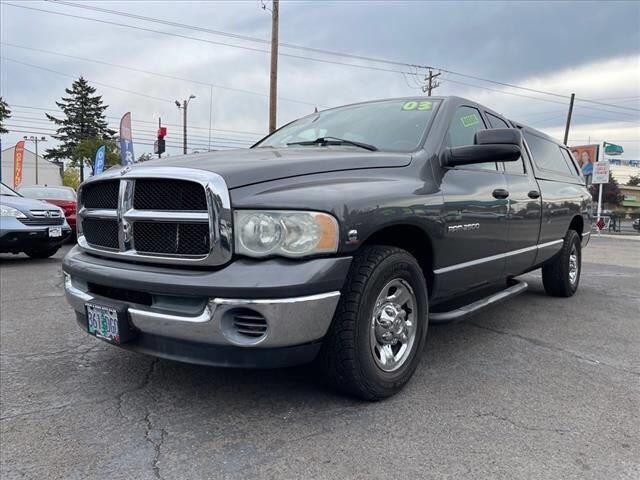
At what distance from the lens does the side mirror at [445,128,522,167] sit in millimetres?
3031

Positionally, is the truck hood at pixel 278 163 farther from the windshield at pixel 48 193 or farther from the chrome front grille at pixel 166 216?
the windshield at pixel 48 193

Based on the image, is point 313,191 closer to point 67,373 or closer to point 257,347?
point 257,347

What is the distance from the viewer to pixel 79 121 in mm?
72250

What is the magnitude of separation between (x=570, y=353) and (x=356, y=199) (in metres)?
2.27

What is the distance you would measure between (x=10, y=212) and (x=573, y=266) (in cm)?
809

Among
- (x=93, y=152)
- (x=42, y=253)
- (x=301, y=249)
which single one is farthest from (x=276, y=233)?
(x=93, y=152)

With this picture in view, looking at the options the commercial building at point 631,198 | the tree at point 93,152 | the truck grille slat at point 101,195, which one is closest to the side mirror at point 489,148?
the truck grille slat at point 101,195

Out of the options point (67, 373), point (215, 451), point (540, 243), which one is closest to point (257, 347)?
point (215, 451)

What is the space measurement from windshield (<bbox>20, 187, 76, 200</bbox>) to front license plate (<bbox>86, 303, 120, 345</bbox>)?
32.6ft


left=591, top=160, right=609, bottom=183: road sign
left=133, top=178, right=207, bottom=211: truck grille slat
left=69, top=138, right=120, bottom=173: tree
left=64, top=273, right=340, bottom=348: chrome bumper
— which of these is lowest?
left=64, top=273, right=340, bottom=348: chrome bumper

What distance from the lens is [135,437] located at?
234cm

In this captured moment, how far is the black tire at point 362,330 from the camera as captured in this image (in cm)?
241

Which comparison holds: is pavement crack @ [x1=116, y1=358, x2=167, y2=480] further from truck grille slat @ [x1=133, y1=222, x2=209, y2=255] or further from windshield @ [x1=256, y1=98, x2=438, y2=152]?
windshield @ [x1=256, y1=98, x2=438, y2=152]

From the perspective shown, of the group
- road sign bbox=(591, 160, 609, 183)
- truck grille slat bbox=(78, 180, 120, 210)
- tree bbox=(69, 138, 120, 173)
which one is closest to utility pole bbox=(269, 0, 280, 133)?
truck grille slat bbox=(78, 180, 120, 210)
